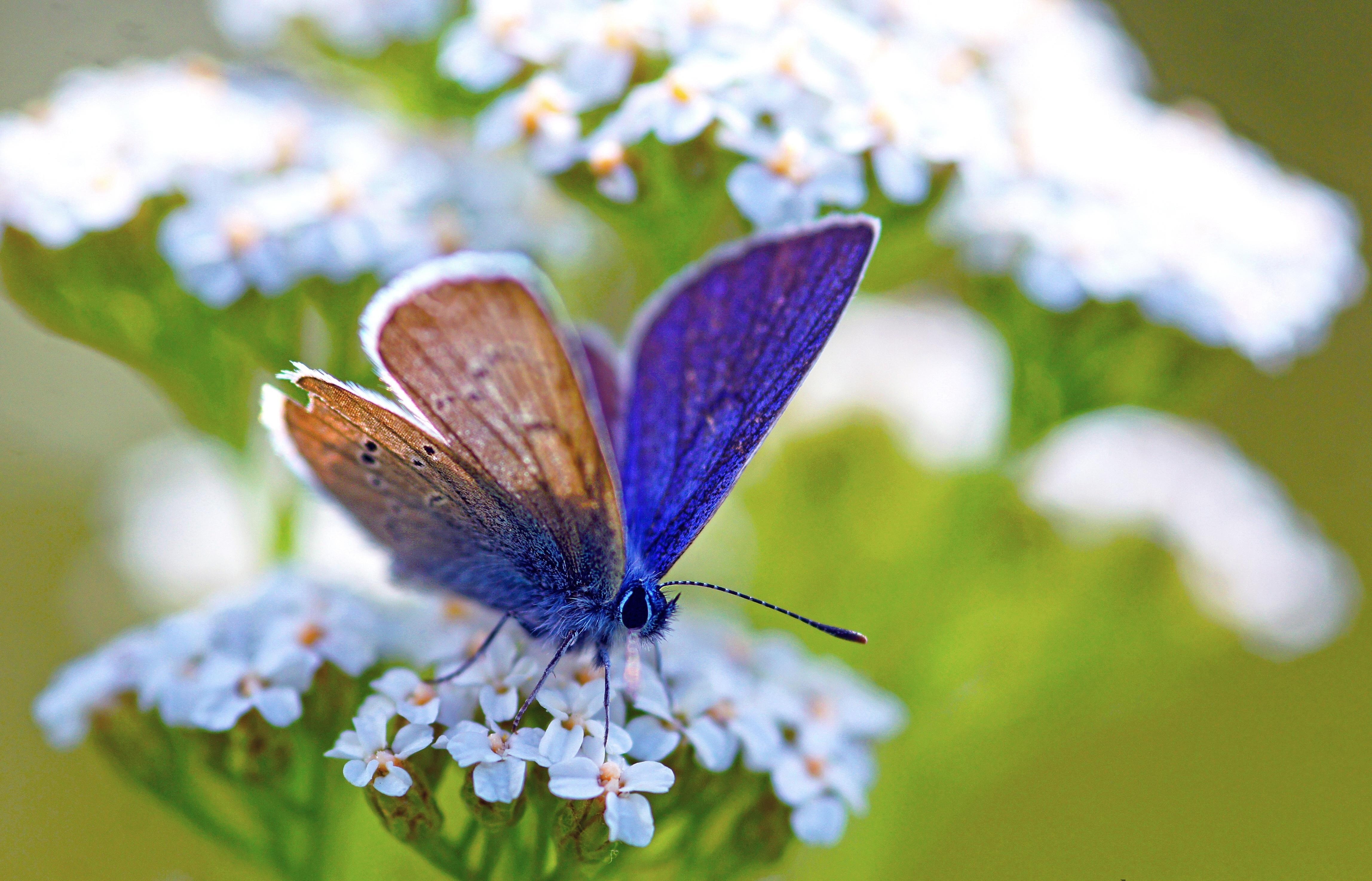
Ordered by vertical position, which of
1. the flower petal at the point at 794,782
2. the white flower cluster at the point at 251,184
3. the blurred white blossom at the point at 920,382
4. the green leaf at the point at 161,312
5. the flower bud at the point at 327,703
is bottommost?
the blurred white blossom at the point at 920,382

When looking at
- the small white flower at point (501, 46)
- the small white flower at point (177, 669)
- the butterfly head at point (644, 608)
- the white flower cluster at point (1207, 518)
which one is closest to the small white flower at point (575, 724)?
the butterfly head at point (644, 608)

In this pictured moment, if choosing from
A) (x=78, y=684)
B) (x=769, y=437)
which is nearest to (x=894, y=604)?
(x=769, y=437)

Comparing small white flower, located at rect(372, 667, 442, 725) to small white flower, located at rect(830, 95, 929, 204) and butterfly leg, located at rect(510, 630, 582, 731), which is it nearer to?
butterfly leg, located at rect(510, 630, 582, 731)

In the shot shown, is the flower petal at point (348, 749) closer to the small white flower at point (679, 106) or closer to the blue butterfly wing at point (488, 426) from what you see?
the blue butterfly wing at point (488, 426)

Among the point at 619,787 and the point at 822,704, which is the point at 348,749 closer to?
the point at 619,787

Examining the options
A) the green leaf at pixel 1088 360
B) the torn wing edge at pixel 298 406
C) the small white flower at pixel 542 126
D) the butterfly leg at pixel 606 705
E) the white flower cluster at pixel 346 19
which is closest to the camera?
the torn wing edge at pixel 298 406

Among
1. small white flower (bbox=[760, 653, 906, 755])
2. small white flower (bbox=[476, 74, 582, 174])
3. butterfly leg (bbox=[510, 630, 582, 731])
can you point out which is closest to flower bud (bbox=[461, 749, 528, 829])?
butterfly leg (bbox=[510, 630, 582, 731])

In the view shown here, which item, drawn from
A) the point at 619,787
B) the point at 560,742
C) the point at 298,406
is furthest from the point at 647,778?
the point at 298,406
